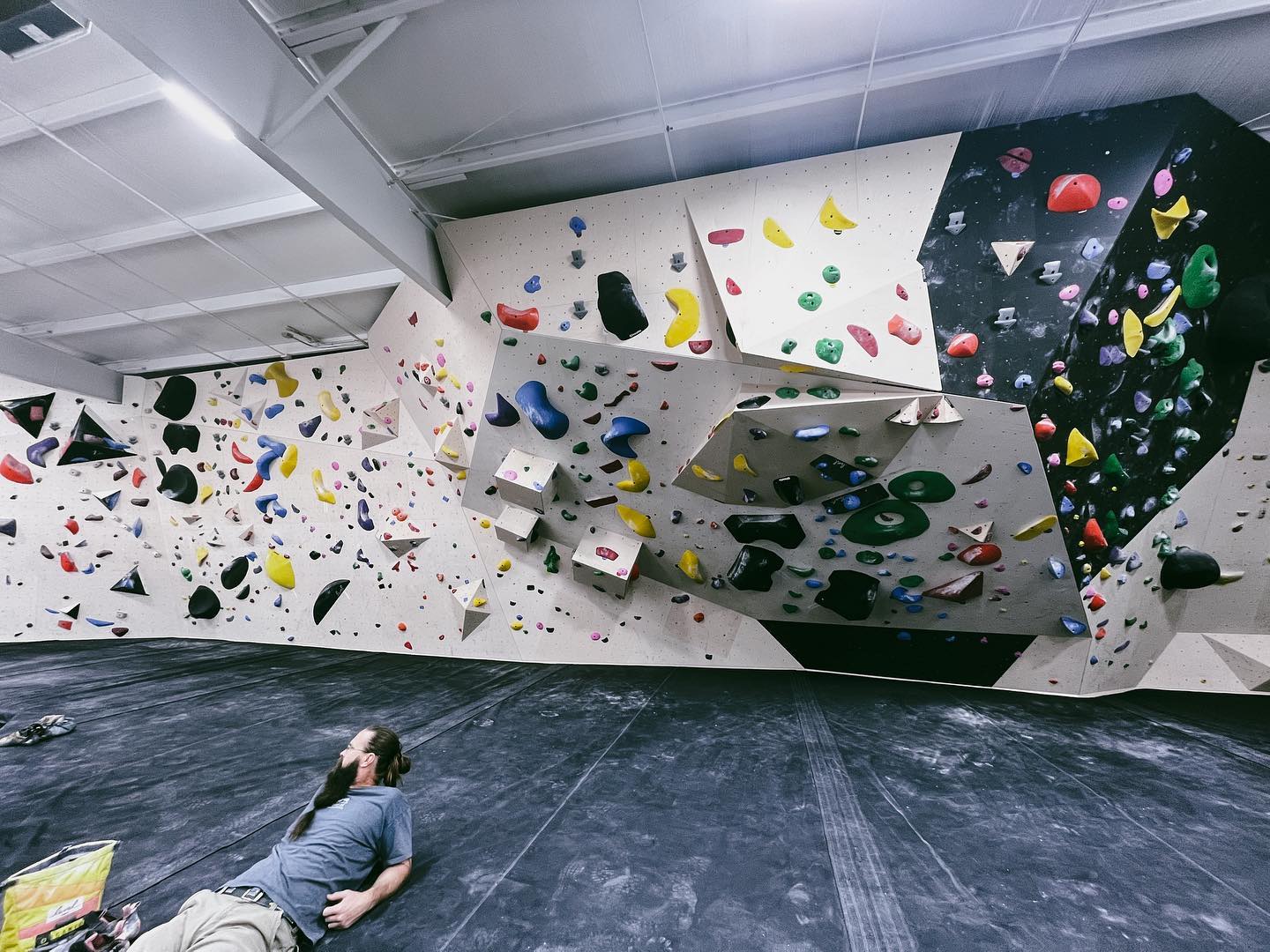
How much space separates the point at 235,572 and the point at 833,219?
697 centimetres

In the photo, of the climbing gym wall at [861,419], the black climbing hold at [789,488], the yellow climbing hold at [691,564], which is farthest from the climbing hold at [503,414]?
the black climbing hold at [789,488]

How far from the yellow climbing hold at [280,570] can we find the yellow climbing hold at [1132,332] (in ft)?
24.1

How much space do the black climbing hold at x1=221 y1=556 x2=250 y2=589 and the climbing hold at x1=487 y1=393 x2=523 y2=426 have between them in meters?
4.07

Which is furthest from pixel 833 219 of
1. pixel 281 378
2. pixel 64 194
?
pixel 281 378

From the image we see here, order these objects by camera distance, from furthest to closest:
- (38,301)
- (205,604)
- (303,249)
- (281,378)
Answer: (205,604), (281,378), (38,301), (303,249)

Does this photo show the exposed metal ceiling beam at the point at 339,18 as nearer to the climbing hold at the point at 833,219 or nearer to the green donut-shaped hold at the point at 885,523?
the climbing hold at the point at 833,219

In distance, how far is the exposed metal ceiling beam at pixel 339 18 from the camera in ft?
6.90

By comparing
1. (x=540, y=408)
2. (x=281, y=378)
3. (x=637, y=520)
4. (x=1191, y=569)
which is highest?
(x=281, y=378)

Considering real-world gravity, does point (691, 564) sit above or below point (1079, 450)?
below

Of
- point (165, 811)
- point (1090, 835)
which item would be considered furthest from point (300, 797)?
point (1090, 835)

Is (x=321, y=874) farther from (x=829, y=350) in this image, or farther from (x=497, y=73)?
(x=497, y=73)

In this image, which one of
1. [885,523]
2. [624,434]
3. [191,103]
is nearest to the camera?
[191,103]

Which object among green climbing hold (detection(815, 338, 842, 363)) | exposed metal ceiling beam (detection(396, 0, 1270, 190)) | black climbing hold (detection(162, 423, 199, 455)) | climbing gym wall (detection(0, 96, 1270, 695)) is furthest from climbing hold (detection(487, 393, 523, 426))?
black climbing hold (detection(162, 423, 199, 455))

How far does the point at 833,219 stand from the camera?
2832 millimetres
